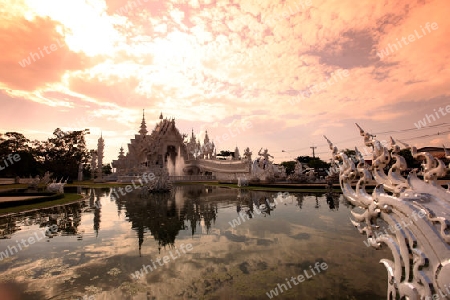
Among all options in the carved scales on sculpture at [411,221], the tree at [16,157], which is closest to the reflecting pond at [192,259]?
the carved scales on sculpture at [411,221]

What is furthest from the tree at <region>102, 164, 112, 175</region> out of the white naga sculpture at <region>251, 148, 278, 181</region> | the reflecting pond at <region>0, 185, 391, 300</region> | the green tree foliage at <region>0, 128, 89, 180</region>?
the reflecting pond at <region>0, 185, 391, 300</region>

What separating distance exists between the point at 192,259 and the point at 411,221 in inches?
216

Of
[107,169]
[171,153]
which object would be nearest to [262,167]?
[171,153]

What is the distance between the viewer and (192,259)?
691cm

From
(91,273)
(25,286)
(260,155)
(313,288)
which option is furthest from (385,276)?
(260,155)

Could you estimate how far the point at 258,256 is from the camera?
278 inches

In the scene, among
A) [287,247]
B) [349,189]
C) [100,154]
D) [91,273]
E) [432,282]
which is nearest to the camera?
[432,282]

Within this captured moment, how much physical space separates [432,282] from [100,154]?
64.8 meters

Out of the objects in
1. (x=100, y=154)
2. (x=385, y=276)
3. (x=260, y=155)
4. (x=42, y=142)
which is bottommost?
(x=385, y=276)

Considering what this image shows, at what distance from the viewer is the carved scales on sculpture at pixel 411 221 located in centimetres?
282

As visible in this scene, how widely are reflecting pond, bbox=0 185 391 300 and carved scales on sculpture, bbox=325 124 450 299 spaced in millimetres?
2022

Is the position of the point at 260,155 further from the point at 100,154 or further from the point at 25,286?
the point at 100,154

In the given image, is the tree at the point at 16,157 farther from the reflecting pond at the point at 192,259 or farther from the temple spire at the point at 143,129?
the reflecting pond at the point at 192,259

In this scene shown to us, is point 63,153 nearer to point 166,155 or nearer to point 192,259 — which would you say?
point 166,155
